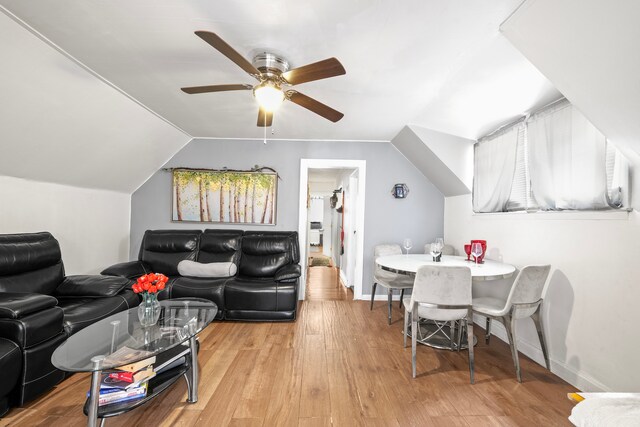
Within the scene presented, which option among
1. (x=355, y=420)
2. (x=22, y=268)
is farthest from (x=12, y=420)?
(x=355, y=420)

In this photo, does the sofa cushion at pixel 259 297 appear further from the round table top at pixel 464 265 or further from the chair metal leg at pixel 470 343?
the chair metal leg at pixel 470 343

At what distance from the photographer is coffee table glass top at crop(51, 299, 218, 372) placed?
1535 millimetres

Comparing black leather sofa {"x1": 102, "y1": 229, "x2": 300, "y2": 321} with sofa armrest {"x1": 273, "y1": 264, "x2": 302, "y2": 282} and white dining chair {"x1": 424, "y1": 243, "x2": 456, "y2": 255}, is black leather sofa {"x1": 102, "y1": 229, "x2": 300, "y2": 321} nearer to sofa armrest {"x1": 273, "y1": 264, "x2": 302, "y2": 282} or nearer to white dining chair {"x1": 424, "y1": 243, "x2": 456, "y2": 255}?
sofa armrest {"x1": 273, "y1": 264, "x2": 302, "y2": 282}

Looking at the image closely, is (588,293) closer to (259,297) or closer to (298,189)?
(259,297)

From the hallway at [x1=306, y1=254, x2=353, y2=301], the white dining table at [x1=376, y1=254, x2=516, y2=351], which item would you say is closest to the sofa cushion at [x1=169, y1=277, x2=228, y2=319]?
the hallway at [x1=306, y1=254, x2=353, y2=301]

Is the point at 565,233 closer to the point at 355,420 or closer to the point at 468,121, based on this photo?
the point at 468,121

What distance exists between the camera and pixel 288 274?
3539 mm

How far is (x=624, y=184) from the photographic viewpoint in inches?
75.5

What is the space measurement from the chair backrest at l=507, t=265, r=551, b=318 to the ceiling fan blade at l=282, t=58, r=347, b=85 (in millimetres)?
2025

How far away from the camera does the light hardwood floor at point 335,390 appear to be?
1.85 meters

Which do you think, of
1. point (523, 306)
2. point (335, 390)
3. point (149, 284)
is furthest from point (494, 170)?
point (149, 284)

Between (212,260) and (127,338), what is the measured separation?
2.08 meters

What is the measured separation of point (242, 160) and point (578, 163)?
12.8 feet

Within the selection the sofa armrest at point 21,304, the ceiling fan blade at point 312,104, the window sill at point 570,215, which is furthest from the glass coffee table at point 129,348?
the window sill at point 570,215
